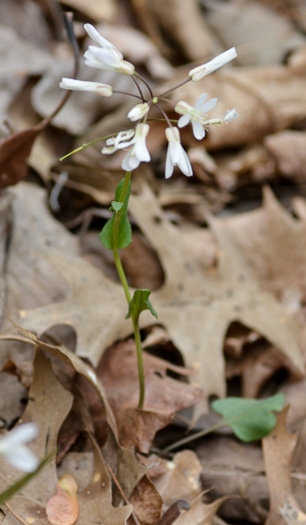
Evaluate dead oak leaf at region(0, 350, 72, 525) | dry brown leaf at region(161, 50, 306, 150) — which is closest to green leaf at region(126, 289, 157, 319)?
dead oak leaf at region(0, 350, 72, 525)

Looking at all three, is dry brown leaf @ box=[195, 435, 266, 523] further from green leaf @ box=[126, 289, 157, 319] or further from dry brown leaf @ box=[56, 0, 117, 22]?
dry brown leaf @ box=[56, 0, 117, 22]

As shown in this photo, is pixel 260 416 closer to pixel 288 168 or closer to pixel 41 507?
pixel 41 507

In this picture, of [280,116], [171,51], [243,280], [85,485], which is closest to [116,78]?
[171,51]

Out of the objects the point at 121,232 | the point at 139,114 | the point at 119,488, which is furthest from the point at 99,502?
the point at 139,114

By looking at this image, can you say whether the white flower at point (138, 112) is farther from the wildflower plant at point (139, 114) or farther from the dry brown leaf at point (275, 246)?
the dry brown leaf at point (275, 246)

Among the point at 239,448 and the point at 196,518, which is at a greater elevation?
the point at 196,518

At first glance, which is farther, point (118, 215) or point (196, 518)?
point (196, 518)

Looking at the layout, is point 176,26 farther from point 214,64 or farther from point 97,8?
point 214,64
